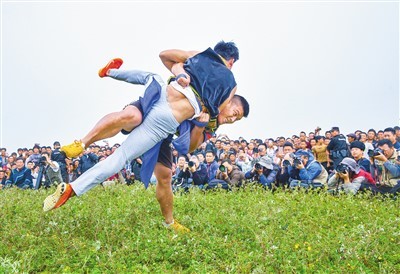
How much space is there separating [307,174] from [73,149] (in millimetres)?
6338

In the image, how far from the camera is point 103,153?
51.2 feet

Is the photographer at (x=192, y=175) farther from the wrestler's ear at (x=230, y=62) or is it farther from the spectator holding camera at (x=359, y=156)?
the wrestler's ear at (x=230, y=62)

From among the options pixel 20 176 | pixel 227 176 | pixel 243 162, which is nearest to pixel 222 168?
pixel 227 176

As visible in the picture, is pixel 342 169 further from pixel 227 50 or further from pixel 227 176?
pixel 227 50

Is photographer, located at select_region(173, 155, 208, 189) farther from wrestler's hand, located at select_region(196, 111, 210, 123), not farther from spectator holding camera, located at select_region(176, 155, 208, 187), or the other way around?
wrestler's hand, located at select_region(196, 111, 210, 123)

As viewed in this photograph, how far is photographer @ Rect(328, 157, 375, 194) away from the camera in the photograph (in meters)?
8.87

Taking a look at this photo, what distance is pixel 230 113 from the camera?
5590mm

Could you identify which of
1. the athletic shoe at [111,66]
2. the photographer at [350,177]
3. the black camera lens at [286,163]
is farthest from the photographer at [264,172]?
the athletic shoe at [111,66]

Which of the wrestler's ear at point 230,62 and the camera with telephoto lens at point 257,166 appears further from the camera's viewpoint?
the camera with telephoto lens at point 257,166

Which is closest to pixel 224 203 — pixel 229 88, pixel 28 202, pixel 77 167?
pixel 229 88

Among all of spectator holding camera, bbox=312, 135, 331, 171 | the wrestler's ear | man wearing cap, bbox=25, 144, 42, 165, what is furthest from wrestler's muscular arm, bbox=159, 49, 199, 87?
man wearing cap, bbox=25, 144, 42, 165

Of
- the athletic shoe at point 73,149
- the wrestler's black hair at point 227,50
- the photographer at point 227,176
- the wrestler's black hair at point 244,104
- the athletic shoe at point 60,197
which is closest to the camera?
the athletic shoe at point 60,197

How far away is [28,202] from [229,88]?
453 centimetres

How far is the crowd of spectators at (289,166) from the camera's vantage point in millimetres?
8984
